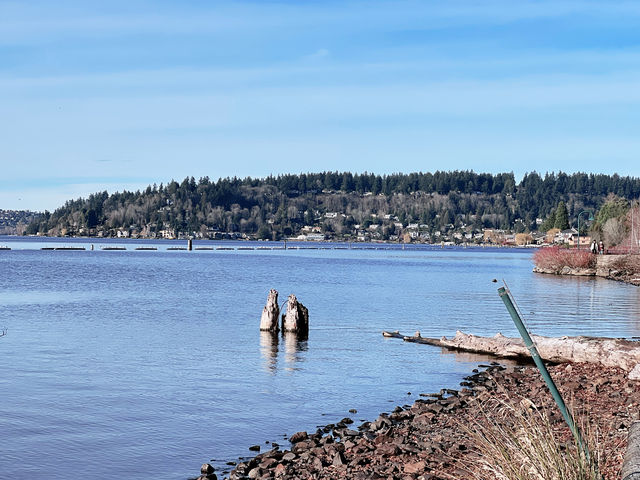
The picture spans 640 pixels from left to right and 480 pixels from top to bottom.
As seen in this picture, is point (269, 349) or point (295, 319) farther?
point (295, 319)

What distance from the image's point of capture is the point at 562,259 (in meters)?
85.9

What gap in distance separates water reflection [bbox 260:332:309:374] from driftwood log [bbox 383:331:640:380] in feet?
14.4

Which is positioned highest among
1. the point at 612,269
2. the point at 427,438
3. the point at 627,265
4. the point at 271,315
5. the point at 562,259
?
the point at 562,259

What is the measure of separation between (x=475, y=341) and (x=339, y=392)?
719cm

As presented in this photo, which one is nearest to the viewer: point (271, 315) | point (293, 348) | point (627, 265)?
point (293, 348)

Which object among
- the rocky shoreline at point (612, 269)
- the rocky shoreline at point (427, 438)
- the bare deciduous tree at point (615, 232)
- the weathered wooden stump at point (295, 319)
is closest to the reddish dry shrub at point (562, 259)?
the rocky shoreline at point (612, 269)

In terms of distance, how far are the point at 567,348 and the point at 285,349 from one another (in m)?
9.26

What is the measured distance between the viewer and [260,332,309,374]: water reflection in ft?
73.5

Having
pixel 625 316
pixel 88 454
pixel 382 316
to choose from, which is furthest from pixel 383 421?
pixel 625 316

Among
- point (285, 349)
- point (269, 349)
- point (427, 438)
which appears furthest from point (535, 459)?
point (269, 349)

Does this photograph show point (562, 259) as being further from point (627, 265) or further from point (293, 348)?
point (293, 348)

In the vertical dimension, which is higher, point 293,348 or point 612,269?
point 612,269

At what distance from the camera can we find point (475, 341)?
79.1ft

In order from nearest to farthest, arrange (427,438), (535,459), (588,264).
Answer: (535,459) < (427,438) < (588,264)
